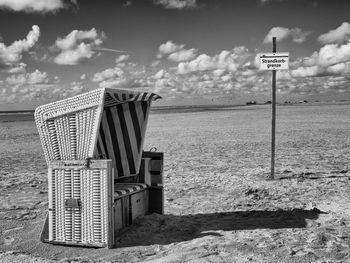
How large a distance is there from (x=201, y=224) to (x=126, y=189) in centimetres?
131

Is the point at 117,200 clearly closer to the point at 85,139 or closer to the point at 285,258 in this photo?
the point at 85,139

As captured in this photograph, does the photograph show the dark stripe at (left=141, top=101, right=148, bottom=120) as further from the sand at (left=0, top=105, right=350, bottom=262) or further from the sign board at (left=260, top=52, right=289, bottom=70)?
the sign board at (left=260, top=52, right=289, bottom=70)

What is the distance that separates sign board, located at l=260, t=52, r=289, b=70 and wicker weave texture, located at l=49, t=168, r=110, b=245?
4.89 metres

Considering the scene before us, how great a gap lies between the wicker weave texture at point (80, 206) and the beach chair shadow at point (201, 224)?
43 cm

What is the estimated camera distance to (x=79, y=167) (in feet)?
17.6

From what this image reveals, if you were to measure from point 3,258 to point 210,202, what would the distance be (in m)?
3.80

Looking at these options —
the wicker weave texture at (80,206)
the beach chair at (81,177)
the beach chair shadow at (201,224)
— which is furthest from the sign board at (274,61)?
the wicker weave texture at (80,206)

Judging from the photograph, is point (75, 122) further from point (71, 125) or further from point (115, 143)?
point (115, 143)

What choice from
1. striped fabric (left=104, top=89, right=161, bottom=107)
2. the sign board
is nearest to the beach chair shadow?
striped fabric (left=104, top=89, right=161, bottom=107)

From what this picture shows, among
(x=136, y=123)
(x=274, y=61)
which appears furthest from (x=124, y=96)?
(x=274, y=61)

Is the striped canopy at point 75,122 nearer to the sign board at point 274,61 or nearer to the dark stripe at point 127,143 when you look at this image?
the dark stripe at point 127,143

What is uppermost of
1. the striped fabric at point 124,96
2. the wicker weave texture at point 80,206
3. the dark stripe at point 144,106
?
the striped fabric at point 124,96

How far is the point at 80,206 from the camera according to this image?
17.9ft

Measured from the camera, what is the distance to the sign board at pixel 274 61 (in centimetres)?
870
